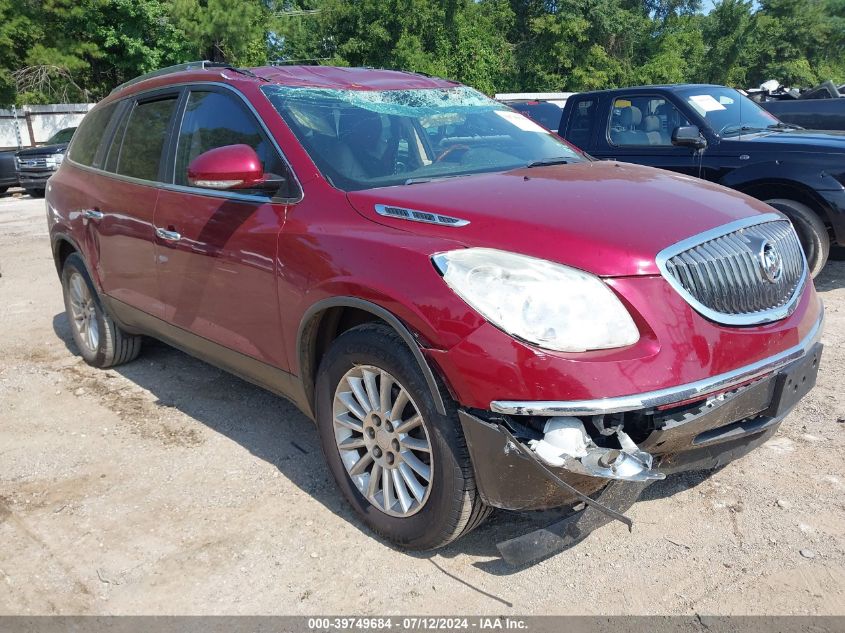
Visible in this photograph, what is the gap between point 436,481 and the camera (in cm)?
270

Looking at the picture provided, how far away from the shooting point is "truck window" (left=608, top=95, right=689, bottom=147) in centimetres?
727

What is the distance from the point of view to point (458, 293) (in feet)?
8.20

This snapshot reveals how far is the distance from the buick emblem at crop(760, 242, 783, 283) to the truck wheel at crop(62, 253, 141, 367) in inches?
157

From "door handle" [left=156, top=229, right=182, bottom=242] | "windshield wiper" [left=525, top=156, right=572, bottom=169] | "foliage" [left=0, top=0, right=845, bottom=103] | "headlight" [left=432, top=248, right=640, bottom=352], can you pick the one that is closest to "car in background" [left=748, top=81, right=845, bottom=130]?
"windshield wiper" [left=525, top=156, right=572, bottom=169]

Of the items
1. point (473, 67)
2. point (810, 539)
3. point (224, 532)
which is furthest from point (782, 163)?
point (473, 67)

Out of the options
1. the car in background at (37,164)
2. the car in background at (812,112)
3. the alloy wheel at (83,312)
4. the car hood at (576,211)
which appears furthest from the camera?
the car in background at (37,164)

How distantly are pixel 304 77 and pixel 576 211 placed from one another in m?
1.90

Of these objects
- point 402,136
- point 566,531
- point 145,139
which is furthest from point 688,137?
point 566,531

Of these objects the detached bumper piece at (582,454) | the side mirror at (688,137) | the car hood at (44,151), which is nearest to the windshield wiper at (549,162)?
the detached bumper piece at (582,454)

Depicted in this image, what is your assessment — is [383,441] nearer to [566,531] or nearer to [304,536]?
[304,536]

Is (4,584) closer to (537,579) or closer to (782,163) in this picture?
(537,579)

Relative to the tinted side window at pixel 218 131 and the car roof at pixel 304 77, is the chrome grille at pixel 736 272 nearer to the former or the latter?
the tinted side window at pixel 218 131

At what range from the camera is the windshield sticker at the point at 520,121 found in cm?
412

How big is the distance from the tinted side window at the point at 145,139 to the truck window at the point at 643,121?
15.6 feet
